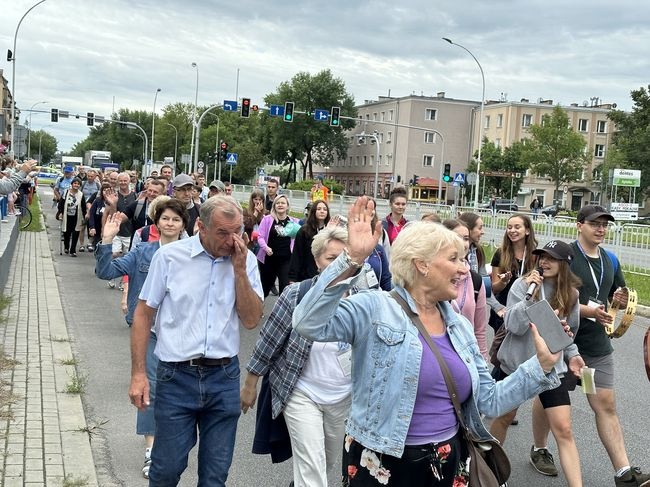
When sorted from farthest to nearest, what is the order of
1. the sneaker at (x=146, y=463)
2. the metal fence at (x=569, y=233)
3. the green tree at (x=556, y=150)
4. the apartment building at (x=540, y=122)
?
1. the apartment building at (x=540, y=122)
2. the green tree at (x=556, y=150)
3. the metal fence at (x=569, y=233)
4. the sneaker at (x=146, y=463)

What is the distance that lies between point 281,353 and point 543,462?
2572 mm

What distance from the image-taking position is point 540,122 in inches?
3457

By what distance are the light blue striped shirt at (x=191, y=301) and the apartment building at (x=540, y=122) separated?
84.9 m

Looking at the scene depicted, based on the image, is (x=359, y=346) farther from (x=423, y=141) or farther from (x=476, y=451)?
(x=423, y=141)

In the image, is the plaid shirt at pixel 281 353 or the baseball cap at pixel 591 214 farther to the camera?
the baseball cap at pixel 591 214

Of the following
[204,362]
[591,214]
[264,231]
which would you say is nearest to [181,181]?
[264,231]

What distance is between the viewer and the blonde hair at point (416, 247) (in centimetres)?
291

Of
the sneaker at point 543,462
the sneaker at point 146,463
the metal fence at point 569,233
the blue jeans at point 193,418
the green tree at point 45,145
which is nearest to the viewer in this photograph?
the blue jeans at point 193,418

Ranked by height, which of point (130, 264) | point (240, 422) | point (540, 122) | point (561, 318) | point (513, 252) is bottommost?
point (240, 422)

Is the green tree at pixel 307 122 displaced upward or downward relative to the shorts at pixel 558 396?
upward

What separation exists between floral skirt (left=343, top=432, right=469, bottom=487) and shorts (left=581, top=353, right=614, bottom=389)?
8.88ft

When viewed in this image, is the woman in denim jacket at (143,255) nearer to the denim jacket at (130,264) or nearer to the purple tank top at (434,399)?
the denim jacket at (130,264)

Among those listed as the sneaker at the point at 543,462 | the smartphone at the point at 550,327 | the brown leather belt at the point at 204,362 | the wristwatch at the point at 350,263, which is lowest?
the sneaker at the point at 543,462

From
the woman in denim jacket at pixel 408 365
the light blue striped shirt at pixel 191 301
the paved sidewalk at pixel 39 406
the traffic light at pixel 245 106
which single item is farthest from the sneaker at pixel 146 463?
the traffic light at pixel 245 106
